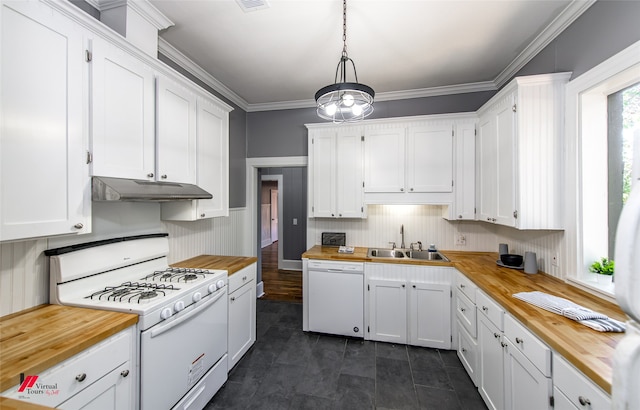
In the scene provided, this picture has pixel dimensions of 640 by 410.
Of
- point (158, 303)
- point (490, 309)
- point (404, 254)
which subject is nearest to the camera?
point (158, 303)

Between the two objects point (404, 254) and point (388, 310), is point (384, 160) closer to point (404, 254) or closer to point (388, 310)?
point (404, 254)

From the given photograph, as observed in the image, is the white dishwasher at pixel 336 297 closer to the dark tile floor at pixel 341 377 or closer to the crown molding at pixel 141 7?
the dark tile floor at pixel 341 377

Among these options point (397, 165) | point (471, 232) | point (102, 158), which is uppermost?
point (397, 165)

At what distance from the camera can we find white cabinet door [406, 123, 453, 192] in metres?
2.78

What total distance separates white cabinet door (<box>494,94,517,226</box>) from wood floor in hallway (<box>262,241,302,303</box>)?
2953mm

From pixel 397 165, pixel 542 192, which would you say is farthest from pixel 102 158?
pixel 542 192

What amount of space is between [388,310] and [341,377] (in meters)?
0.84

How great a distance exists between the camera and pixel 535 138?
1.91 metres

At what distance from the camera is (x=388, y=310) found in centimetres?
262

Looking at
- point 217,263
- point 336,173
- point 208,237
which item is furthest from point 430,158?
point 208,237

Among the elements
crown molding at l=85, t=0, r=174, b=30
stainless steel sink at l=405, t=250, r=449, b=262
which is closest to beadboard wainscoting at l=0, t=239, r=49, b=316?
crown molding at l=85, t=0, r=174, b=30

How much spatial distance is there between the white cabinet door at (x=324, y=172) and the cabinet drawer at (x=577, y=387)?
2.28m

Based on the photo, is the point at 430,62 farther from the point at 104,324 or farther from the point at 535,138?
the point at 104,324

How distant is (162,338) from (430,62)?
3.29m
